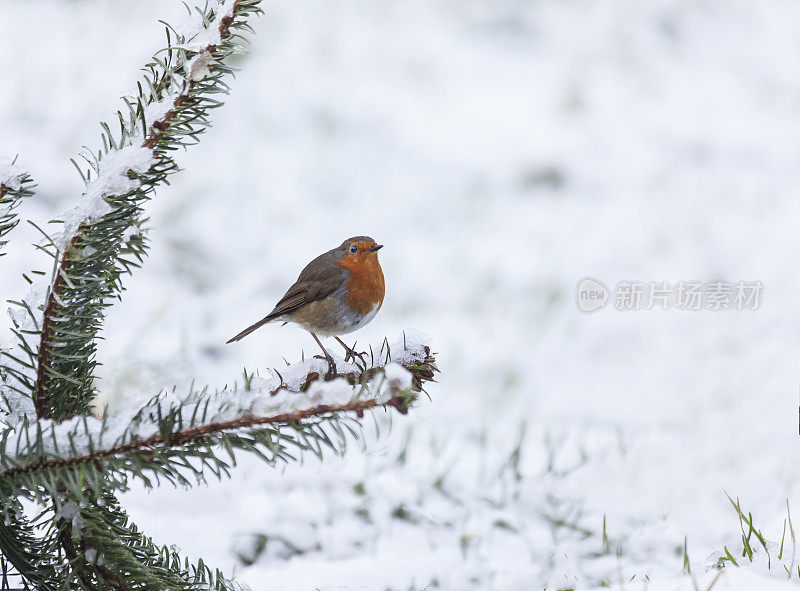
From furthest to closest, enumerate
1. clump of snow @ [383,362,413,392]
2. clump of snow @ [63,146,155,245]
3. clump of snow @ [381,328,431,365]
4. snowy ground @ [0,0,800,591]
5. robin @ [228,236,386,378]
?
snowy ground @ [0,0,800,591] → robin @ [228,236,386,378] → clump of snow @ [381,328,431,365] → clump of snow @ [63,146,155,245] → clump of snow @ [383,362,413,392]

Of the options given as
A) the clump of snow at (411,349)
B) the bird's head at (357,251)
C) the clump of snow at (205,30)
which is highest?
the bird's head at (357,251)

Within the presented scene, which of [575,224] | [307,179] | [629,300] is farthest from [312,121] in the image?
[629,300]

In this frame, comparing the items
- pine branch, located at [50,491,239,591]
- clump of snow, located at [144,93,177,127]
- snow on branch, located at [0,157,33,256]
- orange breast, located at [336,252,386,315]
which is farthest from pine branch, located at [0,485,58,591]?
orange breast, located at [336,252,386,315]

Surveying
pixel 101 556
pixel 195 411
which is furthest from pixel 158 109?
Result: pixel 101 556

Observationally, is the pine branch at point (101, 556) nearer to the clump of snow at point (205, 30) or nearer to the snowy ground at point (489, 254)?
the snowy ground at point (489, 254)

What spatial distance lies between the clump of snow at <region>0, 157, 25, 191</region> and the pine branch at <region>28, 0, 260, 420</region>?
0.11 m

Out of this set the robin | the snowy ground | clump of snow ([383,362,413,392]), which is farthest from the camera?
the snowy ground

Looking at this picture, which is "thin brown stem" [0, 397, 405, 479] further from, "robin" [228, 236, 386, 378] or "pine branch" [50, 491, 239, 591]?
"robin" [228, 236, 386, 378]

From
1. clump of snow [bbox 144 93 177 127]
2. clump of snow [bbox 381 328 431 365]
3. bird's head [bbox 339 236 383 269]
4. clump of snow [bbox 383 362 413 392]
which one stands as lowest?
clump of snow [bbox 383 362 413 392]

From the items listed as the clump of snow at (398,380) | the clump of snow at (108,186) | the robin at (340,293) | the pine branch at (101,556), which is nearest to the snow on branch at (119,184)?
the clump of snow at (108,186)

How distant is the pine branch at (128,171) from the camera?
3.01 ft

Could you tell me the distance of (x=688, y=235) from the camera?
451 cm

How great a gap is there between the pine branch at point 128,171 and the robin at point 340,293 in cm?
86

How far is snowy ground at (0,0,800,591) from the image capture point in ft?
7.65
